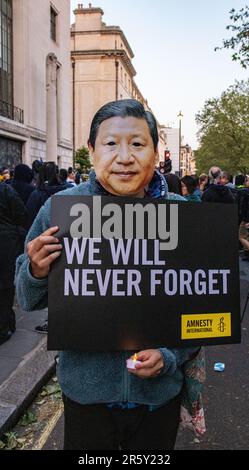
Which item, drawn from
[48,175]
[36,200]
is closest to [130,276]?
[36,200]

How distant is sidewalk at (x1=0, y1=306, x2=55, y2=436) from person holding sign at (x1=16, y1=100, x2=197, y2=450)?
6.32 ft

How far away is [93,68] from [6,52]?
42.8 m

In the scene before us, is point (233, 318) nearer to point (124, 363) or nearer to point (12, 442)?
point (124, 363)

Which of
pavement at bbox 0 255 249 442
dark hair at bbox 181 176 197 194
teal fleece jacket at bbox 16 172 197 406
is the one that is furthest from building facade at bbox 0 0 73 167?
teal fleece jacket at bbox 16 172 197 406

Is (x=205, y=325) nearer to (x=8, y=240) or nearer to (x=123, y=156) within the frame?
(x=123, y=156)

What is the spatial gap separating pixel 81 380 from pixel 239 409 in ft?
8.61

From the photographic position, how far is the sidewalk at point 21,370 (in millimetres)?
3793

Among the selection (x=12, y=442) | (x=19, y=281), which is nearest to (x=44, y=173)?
(x=12, y=442)

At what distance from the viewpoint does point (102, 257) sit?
1.69 meters

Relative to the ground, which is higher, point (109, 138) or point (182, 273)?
point (109, 138)

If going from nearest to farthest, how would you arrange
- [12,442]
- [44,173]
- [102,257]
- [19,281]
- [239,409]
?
[102,257]
[19,281]
[12,442]
[239,409]
[44,173]

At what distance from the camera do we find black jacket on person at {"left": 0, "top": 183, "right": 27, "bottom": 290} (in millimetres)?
5715

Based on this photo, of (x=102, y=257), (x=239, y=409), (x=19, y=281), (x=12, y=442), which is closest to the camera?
(x=102, y=257)

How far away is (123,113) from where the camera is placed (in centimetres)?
178
